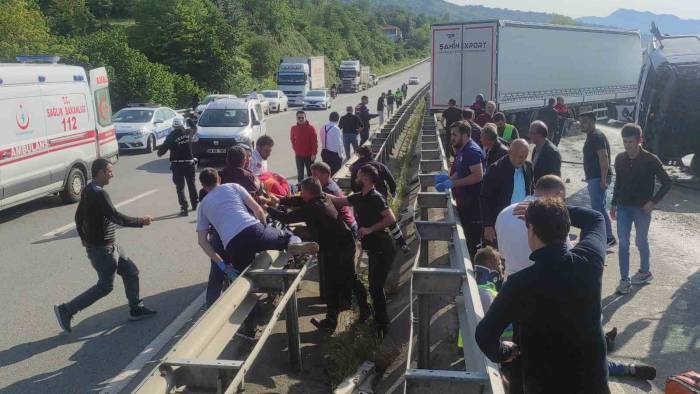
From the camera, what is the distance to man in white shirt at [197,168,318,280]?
19.3ft

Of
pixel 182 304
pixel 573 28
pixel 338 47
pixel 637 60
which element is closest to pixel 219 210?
pixel 182 304

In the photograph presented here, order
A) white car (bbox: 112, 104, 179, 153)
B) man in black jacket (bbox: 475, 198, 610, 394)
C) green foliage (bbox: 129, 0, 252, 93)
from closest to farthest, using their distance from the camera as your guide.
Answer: man in black jacket (bbox: 475, 198, 610, 394) → white car (bbox: 112, 104, 179, 153) → green foliage (bbox: 129, 0, 252, 93)

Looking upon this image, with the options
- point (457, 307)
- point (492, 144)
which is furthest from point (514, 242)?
point (492, 144)

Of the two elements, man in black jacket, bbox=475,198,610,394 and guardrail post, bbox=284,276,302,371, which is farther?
guardrail post, bbox=284,276,302,371

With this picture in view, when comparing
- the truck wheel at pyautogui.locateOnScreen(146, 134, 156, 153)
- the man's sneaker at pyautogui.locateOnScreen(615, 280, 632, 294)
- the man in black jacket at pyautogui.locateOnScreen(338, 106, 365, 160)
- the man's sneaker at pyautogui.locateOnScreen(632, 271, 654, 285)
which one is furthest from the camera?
the truck wheel at pyautogui.locateOnScreen(146, 134, 156, 153)

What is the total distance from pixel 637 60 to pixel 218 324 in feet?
115

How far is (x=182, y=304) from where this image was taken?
284 inches

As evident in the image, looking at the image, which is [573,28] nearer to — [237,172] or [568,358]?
[237,172]

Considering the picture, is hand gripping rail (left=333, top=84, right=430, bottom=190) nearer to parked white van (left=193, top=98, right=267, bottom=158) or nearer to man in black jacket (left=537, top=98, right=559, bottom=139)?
parked white van (left=193, top=98, right=267, bottom=158)

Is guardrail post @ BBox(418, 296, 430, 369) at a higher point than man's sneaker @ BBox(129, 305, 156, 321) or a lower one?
higher

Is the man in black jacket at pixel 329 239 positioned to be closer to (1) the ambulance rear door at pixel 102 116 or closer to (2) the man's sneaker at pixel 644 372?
(2) the man's sneaker at pixel 644 372

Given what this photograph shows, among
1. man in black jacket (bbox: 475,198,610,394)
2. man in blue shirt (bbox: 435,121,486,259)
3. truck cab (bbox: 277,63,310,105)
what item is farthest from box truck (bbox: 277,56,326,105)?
man in black jacket (bbox: 475,198,610,394)

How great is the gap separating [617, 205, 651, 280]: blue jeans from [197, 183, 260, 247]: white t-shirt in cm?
434

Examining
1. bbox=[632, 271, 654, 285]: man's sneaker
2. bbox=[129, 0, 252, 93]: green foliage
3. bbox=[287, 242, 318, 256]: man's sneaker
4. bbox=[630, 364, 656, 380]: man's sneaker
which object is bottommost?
bbox=[632, 271, 654, 285]: man's sneaker
